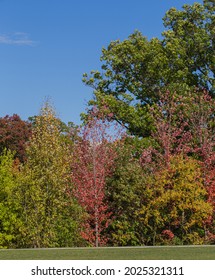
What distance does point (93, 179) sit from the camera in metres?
25.7

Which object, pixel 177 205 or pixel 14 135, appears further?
pixel 14 135

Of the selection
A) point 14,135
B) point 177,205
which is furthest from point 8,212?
point 14,135

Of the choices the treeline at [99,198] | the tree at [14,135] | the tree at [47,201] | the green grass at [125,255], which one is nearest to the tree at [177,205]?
the treeline at [99,198]

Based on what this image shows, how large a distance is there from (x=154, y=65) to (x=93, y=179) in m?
11.0

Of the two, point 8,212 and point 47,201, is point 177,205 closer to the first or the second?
point 47,201

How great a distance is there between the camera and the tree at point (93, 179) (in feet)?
81.6

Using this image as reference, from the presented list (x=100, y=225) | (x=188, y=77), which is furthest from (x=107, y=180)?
(x=188, y=77)

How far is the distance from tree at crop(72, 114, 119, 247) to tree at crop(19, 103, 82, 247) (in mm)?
742

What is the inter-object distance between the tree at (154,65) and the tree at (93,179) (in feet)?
22.0

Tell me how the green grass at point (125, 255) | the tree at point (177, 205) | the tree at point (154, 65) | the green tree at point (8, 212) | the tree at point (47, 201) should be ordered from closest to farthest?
the green grass at point (125, 255), the tree at point (47, 201), the green tree at point (8, 212), the tree at point (177, 205), the tree at point (154, 65)

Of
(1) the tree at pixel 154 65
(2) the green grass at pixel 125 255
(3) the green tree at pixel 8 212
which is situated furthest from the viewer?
(1) the tree at pixel 154 65

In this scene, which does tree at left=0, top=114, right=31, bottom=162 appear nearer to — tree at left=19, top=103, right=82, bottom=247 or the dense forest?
the dense forest

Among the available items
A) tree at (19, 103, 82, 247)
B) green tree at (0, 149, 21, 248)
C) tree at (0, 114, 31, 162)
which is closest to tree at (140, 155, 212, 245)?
tree at (19, 103, 82, 247)

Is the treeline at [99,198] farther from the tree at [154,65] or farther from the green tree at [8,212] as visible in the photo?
the tree at [154,65]
